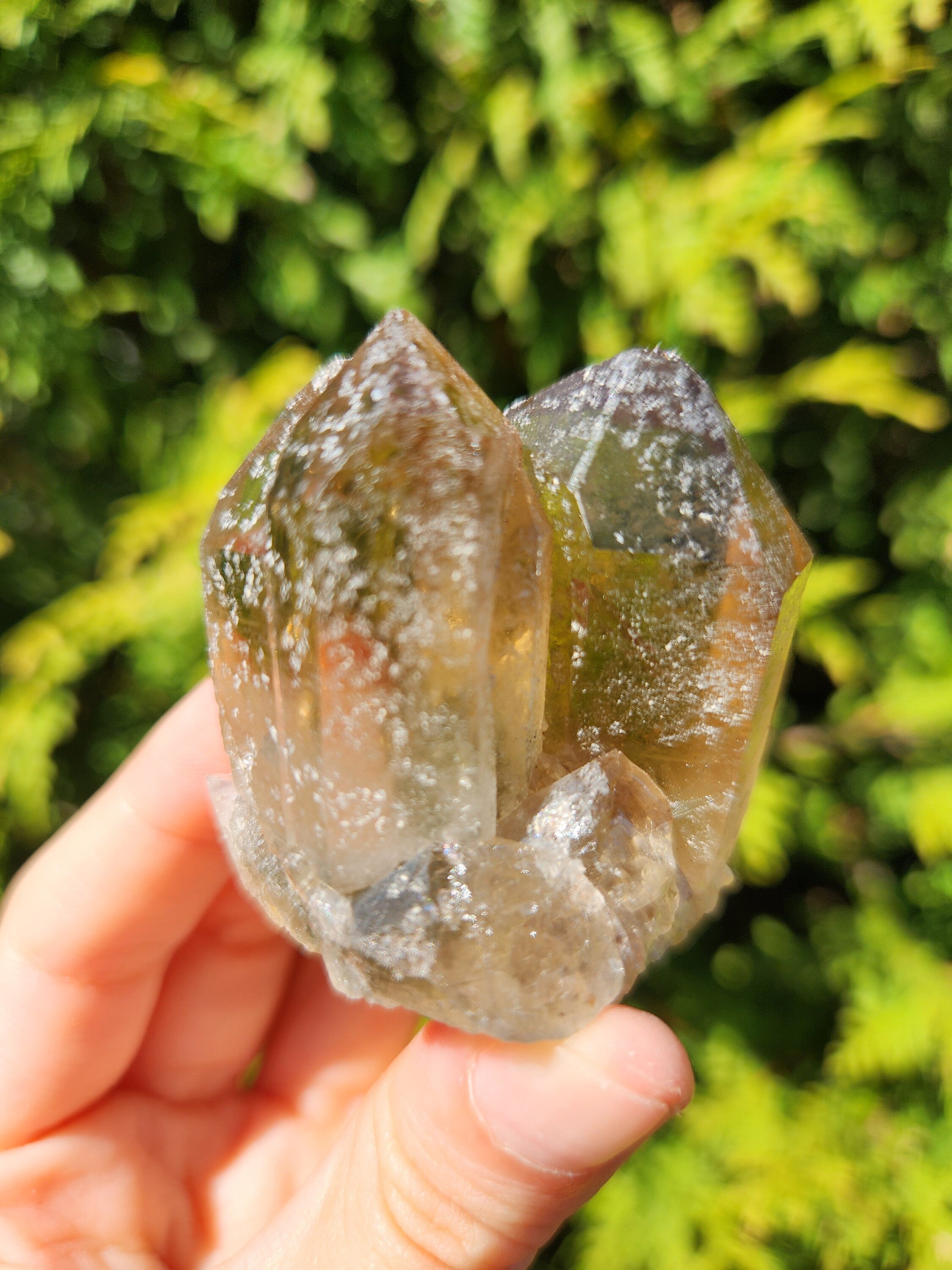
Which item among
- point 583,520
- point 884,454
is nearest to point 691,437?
point 583,520

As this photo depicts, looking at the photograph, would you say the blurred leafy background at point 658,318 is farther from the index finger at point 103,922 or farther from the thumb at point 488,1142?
the thumb at point 488,1142

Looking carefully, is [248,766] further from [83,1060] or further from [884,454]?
[884,454]

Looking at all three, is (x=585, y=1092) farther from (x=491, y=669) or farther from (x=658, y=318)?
(x=658, y=318)

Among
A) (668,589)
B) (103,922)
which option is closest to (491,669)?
(668,589)

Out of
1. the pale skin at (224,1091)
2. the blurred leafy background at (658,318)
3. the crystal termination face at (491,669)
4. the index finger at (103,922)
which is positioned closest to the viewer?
the crystal termination face at (491,669)

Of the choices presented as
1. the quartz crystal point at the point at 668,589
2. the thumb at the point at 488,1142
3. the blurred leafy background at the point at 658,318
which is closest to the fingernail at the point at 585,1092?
the thumb at the point at 488,1142

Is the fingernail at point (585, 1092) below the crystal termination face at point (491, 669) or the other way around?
below
